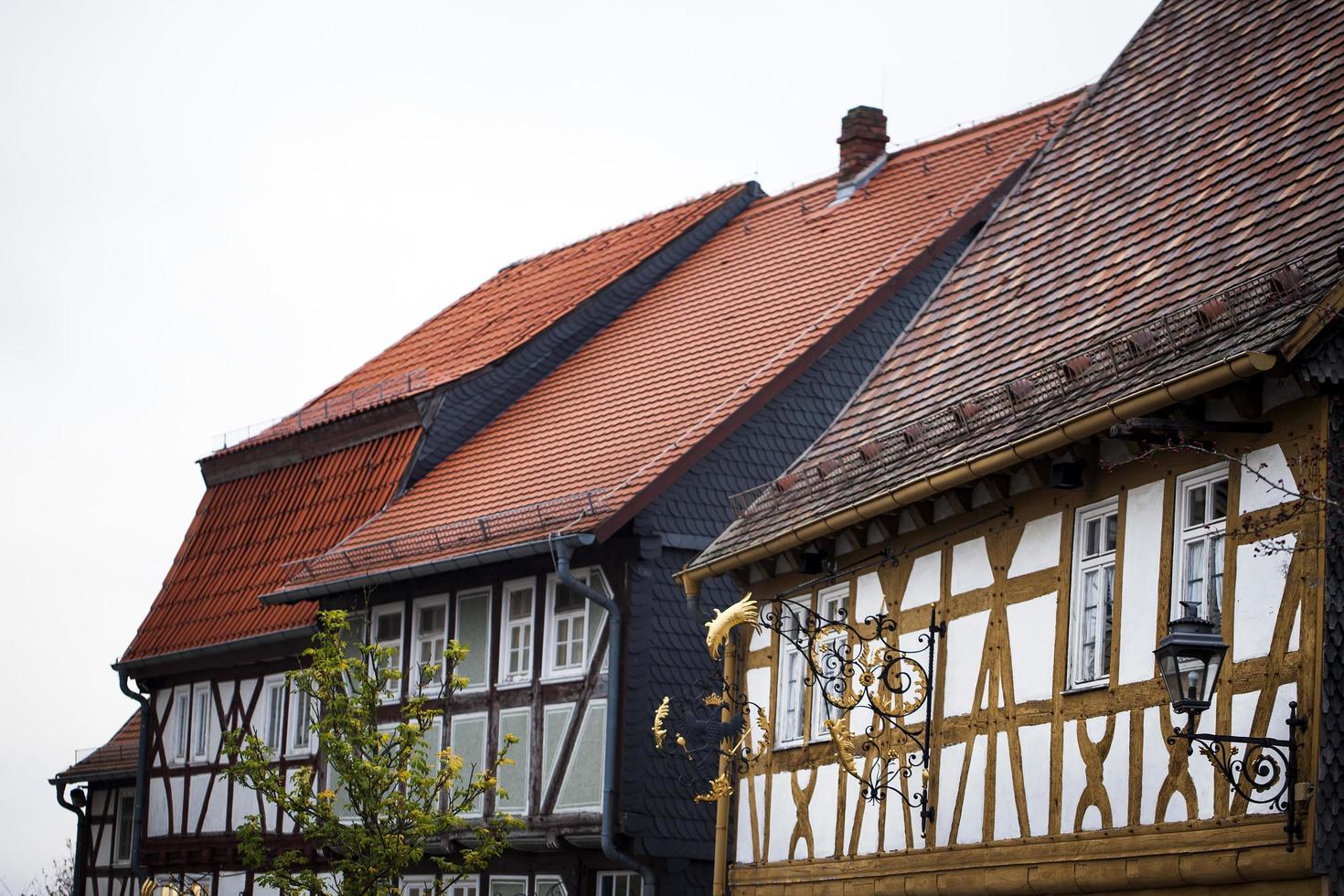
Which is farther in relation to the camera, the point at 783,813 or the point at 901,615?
the point at 783,813

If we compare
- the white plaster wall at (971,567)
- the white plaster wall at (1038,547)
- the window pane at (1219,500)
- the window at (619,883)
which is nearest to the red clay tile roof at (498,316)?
the window at (619,883)

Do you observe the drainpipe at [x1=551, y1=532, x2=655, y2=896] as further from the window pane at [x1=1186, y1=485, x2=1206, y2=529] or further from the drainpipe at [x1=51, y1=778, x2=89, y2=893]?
the drainpipe at [x1=51, y1=778, x2=89, y2=893]

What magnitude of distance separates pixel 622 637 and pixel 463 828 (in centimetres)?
308

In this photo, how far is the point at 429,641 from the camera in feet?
85.7

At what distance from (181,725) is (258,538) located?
9.37 feet

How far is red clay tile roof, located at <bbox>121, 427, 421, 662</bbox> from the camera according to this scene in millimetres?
28922

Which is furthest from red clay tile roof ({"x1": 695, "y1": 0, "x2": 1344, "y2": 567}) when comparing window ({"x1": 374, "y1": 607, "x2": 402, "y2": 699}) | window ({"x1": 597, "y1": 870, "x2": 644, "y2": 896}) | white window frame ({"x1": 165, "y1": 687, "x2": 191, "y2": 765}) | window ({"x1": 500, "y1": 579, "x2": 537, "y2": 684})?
white window frame ({"x1": 165, "y1": 687, "x2": 191, "y2": 765})

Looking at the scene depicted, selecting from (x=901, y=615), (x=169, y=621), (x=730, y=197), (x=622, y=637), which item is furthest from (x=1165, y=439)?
(x=169, y=621)

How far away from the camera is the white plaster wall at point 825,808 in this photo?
57.5ft

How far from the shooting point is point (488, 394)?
28953 millimetres

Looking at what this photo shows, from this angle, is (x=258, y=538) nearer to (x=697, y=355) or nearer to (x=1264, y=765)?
(x=697, y=355)

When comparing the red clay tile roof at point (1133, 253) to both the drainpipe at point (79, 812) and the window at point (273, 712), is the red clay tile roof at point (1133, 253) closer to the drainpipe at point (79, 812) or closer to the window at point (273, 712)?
the window at point (273, 712)

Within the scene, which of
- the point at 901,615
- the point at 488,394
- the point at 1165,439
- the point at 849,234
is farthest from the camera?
the point at 488,394

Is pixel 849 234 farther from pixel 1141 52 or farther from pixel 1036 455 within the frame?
pixel 1036 455
